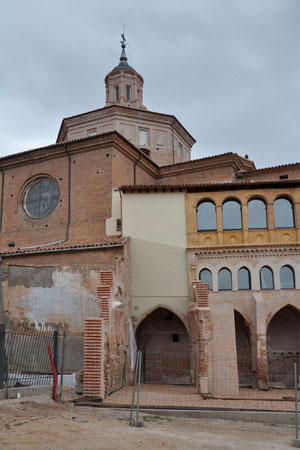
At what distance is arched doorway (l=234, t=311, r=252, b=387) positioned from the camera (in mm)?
19188

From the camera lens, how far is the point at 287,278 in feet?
62.5

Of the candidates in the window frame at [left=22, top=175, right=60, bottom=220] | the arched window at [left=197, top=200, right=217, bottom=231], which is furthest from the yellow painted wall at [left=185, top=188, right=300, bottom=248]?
the window frame at [left=22, top=175, right=60, bottom=220]

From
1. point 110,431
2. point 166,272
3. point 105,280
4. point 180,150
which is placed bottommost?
point 110,431

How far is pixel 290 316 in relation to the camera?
66.5 ft

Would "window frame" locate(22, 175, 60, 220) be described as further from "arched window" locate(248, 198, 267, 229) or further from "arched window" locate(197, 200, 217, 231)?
"arched window" locate(248, 198, 267, 229)

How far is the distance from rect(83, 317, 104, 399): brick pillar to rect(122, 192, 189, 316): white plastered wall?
584 cm

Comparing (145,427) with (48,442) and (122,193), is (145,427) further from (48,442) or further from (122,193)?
(122,193)

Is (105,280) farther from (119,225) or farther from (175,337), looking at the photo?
(175,337)

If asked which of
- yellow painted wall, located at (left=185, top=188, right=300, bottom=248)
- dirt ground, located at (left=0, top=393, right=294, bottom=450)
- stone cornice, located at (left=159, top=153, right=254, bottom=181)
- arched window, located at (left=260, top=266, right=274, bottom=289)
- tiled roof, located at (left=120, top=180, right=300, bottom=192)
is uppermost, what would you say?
stone cornice, located at (left=159, top=153, right=254, bottom=181)

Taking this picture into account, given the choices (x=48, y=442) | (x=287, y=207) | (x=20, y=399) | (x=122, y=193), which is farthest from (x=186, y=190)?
(x=48, y=442)

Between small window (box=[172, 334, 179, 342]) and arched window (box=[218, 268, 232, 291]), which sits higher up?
arched window (box=[218, 268, 232, 291])

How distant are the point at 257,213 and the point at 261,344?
5339 mm

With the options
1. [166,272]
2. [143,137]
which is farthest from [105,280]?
[143,137]

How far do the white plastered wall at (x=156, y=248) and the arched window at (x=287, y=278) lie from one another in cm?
375
